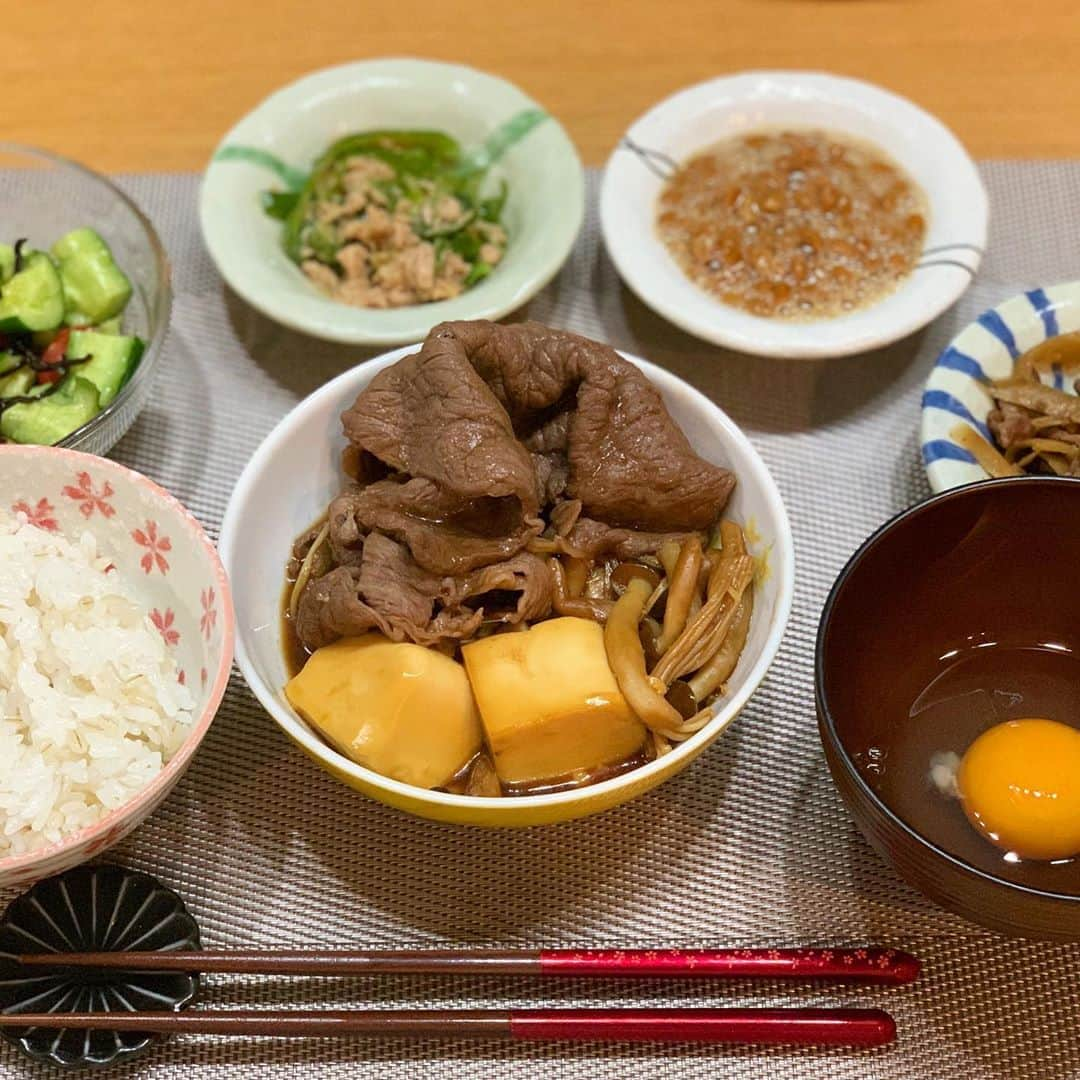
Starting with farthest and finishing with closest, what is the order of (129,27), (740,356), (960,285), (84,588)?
1. (129,27)
2. (740,356)
3. (960,285)
4. (84,588)

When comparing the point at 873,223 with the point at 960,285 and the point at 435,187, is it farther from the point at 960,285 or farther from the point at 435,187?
the point at 435,187

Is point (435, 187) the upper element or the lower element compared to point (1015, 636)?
upper

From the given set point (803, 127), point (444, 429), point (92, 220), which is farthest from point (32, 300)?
point (803, 127)

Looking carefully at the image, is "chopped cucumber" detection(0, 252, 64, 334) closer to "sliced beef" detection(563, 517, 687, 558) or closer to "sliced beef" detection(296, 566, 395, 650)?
"sliced beef" detection(296, 566, 395, 650)

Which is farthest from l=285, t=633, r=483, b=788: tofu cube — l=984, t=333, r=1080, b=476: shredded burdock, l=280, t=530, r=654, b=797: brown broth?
l=984, t=333, r=1080, b=476: shredded burdock

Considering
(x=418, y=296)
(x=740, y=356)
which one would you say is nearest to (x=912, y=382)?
(x=740, y=356)

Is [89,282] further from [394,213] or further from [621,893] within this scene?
[621,893]

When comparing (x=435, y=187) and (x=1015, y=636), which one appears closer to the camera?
(x=1015, y=636)

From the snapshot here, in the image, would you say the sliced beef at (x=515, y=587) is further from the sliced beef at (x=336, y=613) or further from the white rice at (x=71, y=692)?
the white rice at (x=71, y=692)
